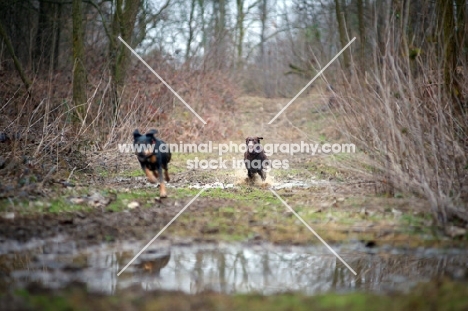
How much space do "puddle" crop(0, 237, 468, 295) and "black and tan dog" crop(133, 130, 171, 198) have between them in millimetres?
3202

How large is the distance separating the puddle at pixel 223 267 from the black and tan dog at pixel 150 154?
320cm

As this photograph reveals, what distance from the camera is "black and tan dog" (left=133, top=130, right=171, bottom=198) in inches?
370

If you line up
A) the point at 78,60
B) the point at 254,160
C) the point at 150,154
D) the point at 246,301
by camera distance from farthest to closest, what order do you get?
the point at 78,60 < the point at 254,160 < the point at 150,154 < the point at 246,301

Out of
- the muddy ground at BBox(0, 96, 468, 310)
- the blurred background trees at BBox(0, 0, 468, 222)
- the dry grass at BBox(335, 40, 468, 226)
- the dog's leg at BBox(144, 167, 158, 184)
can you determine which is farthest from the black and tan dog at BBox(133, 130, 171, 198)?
the dry grass at BBox(335, 40, 468, 226)

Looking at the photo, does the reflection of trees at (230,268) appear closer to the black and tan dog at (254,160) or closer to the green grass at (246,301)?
the green grass at (246,301)

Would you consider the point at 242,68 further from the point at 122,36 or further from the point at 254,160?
the point at 254,160

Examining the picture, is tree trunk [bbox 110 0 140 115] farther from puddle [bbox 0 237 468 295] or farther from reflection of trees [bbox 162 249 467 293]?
reflection of trees [bbox 162 249 467 293]

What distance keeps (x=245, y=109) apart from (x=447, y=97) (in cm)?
2304

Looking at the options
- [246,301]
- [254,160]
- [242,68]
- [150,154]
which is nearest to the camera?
[246,301]

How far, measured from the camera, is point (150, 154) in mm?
9445

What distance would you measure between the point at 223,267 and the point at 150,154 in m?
4.23

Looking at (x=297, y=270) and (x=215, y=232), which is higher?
(x=215, y=232)

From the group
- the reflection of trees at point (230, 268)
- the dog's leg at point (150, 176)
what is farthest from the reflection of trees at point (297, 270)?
the dog's leg at point (150, 176)

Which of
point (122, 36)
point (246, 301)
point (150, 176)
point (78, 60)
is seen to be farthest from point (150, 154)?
point (122, 36)
